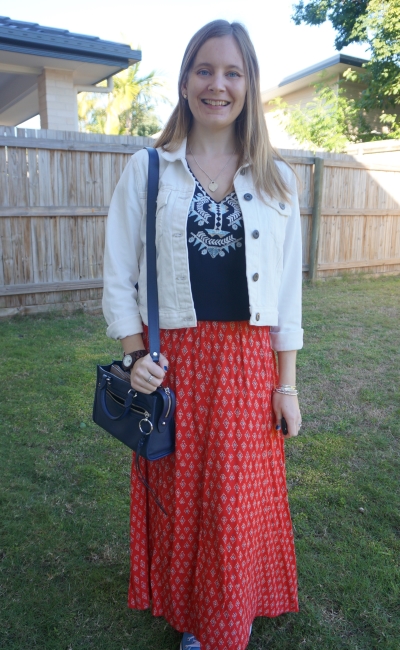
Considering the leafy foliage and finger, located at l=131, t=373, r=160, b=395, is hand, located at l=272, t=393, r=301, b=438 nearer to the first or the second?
finger, located at l=131, t=373, r=160, b=395

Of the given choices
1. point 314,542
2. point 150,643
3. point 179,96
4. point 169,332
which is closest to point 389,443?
point 314,542

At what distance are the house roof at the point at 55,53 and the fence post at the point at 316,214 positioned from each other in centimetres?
355

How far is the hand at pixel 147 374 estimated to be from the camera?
4.93 feet

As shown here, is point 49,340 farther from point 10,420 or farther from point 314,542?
point 314,542

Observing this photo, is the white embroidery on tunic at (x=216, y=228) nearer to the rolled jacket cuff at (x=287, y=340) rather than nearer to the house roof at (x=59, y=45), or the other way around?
the rolled jacket cuff at (x=287, y=340)

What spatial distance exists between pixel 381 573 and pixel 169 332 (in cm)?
149

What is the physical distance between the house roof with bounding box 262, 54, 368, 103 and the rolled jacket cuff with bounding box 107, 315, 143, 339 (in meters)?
14.7

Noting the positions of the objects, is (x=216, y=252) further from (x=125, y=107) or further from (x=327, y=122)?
(x=125, y=107)

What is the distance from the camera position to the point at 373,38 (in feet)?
45.2

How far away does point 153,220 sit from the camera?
A: 153 cm

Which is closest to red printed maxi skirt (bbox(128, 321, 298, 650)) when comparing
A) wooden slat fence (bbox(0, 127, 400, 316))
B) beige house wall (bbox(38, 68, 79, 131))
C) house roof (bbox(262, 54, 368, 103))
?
wooden slat fence (bbox(0, 127, 400, 316))

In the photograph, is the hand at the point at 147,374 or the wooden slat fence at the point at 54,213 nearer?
the hand at the point at 147,374

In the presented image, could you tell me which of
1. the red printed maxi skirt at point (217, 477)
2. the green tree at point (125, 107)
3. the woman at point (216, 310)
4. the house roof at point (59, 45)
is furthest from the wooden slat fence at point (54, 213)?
the green tree at point (125, 107)

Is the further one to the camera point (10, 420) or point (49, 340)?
point (49, 340)
